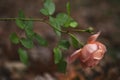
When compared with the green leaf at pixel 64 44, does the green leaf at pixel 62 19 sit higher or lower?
higher

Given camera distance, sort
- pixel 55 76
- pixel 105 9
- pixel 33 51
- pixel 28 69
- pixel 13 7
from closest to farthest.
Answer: pixel 55 76 < pixel 28 69 < pixel 33 51 < pixel 13 7 < pixel 105 9

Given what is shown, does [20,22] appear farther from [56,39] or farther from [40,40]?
[56,39]

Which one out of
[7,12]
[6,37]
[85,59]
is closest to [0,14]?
[7,12]

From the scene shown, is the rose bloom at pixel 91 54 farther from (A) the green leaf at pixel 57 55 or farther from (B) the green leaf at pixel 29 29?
(B) the green leaf at pixel 29 29

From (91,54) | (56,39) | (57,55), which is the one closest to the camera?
(91,54)

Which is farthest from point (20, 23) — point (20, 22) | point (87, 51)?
point (87, 51)

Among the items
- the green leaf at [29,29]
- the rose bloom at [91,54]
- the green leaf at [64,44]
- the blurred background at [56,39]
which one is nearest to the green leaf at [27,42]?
the green leaf at [29,29]

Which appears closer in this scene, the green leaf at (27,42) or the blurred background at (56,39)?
the green leaf at (27,42)

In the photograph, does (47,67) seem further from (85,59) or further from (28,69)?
(85,59)
